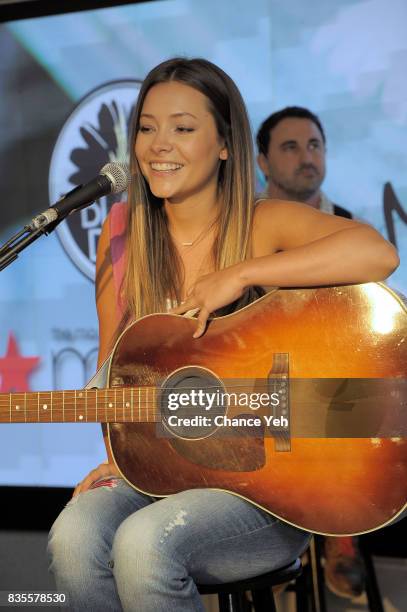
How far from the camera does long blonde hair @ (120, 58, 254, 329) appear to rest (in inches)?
71.1

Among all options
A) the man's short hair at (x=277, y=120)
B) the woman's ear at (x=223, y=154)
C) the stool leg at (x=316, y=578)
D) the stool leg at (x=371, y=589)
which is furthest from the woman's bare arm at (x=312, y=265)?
the man's short hair at (x=277, y=120)

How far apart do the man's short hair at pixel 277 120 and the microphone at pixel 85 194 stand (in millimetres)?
1673

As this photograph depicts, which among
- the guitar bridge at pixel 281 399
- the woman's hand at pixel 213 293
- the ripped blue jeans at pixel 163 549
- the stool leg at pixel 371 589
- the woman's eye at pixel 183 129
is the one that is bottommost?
the stool leg at pixel 371 589

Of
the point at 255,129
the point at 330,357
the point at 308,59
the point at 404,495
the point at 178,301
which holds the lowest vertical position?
the point at 404,495

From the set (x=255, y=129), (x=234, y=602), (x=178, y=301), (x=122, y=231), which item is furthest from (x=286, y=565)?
(x=255, y=129)

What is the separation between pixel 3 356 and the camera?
3.74 m

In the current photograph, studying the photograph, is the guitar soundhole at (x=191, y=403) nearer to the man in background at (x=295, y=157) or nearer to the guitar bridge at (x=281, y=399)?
the guitar bridge at (x=281, y=399)

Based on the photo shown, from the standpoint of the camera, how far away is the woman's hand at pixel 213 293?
1.60 metres

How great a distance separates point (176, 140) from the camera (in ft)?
5.88

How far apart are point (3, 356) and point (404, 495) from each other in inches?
102

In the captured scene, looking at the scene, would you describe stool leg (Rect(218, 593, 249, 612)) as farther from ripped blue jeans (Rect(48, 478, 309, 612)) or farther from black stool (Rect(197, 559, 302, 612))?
ripped blue jeans (Rect(48, 478, 309, 612))

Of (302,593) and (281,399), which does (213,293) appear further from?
(302,593)

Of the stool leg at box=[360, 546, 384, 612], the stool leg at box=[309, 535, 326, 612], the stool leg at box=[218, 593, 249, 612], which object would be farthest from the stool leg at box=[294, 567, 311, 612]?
the stool leg at box=[218, 593, 249, 612]

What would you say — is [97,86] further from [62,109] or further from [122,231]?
[122,231]
